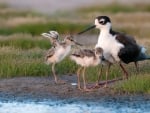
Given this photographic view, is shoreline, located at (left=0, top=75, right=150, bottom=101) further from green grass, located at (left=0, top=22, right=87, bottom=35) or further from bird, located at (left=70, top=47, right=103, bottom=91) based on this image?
green grass, located at (left=0, top=22, right=87, bottom=35)

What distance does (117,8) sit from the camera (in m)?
30.8

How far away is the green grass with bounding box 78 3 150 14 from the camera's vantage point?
30503mm

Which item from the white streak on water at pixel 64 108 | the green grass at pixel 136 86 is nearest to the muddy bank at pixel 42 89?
the green grass at pixel 136 86

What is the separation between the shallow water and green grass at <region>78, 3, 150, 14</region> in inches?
729

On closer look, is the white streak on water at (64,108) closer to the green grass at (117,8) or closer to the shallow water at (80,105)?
the shallow water at (80,105)

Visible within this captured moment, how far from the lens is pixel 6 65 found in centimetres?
1391

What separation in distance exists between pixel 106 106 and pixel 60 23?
1201cm

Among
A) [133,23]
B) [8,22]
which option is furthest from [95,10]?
[8,22]

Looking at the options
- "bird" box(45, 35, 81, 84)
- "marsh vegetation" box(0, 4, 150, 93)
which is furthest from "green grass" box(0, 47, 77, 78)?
"bird" box(45, 35, 81, 84)

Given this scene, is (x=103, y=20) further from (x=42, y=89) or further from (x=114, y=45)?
(x=42, y=89)

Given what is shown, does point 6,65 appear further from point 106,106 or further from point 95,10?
point 95,10

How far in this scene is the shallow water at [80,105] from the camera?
11.2 meters

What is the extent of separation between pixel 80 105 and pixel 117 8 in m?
19.4

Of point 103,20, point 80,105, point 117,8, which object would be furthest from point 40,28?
point 80,105
